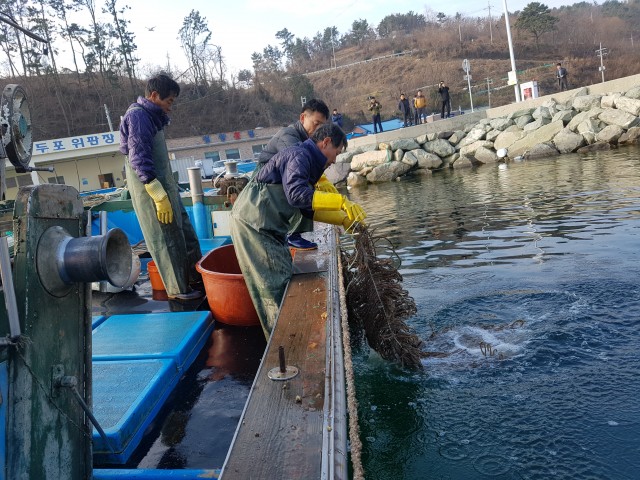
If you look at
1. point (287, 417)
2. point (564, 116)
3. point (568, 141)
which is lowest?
point (287, 417)

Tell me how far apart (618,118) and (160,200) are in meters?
21.3

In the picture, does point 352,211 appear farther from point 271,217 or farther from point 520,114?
point 520,114

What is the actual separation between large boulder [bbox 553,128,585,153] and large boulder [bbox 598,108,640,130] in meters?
1.43

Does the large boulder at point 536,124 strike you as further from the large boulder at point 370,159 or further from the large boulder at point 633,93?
the large boulder at point 370,159

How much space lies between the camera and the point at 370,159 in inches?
954

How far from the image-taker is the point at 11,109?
5.97ft

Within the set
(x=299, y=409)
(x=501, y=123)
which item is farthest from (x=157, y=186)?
(x=501, y=123)

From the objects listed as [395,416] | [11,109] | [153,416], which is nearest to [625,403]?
[395,416]

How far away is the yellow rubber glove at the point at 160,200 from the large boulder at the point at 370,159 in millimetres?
19756

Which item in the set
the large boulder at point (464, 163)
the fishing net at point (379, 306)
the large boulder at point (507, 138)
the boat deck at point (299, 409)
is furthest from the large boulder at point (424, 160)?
the boat deck at point (299, 409)

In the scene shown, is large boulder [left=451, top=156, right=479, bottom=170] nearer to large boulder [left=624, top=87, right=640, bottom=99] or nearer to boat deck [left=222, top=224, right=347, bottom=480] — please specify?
large boulder [left=624, top=87, right=640, bottom=99]

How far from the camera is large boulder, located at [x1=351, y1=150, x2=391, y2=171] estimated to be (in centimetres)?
2395

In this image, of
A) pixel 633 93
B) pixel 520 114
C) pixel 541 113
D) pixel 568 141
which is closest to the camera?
pixel 568 141

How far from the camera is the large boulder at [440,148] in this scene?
2417 cm
